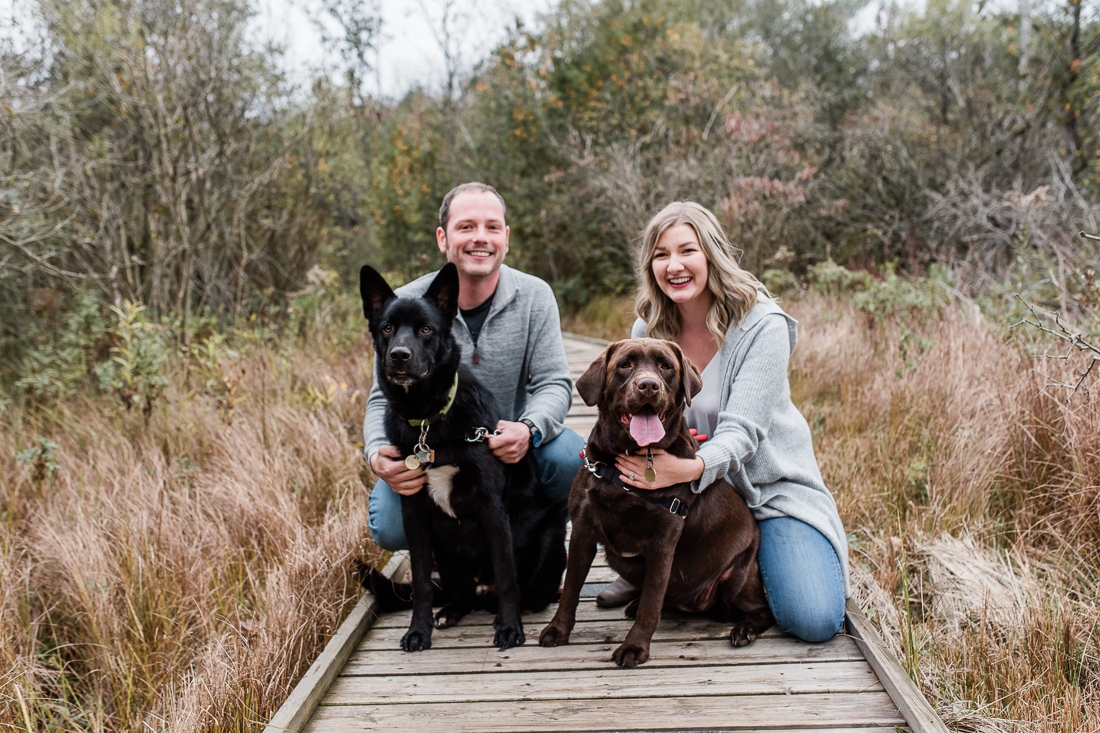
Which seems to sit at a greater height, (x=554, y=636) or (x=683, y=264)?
(x=683, y=264)

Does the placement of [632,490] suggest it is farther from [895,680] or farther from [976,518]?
[976,518]

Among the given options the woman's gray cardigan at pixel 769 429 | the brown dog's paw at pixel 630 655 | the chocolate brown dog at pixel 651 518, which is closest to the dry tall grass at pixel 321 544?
the woman's gray cardigan at pixel 769 429

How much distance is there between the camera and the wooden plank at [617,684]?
2.02 meters

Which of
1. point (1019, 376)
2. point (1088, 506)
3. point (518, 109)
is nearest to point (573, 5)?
point (518, 109)

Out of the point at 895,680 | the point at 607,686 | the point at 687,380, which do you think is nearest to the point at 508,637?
the point at 607,686

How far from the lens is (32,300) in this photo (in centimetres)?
666

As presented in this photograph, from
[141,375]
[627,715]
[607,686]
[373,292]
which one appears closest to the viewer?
[627,715]

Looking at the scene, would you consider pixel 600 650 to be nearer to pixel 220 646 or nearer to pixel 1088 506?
pixel 220 646

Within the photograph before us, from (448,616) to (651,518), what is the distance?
3.07 feet

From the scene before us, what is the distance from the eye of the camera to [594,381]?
2.20 m

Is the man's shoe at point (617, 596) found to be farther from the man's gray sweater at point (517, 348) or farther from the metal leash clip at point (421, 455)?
the metal leash clip at point (421, 455)

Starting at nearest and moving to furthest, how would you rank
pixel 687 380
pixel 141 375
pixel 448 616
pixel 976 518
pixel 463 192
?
1. pixel 687 380
2. pixel 448 616
3. pixel 463 192
4. pixel 976 518
5. pixel 141 375

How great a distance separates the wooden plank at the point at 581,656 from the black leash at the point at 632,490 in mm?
484

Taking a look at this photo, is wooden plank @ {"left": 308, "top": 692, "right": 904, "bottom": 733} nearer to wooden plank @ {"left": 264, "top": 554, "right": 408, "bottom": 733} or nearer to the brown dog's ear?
wooden plank @ {"left": 264, "top": 554, "right": 408, "bottom": 733}
